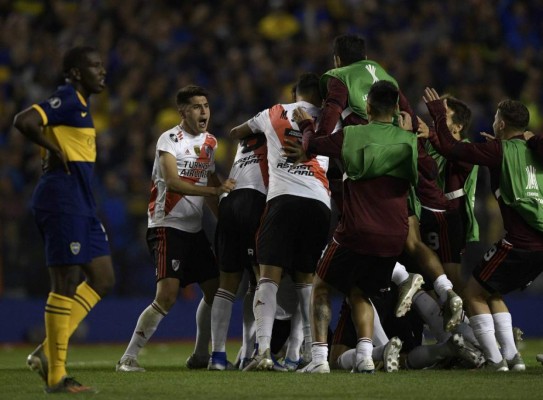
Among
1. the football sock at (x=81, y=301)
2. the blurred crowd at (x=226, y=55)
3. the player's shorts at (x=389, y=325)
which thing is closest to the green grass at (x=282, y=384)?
the football sock at (x=81, y=301)

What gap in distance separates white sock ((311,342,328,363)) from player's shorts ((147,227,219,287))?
1637 mm

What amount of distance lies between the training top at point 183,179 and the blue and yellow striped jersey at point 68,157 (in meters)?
2.10

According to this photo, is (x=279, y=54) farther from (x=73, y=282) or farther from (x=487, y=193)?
(x=73, y=282)

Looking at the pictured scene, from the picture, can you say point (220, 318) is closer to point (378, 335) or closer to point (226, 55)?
point (378, 335)

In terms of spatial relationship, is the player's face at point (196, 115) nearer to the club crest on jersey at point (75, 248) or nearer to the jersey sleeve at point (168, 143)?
the jersey sleeve at point (168, 143)

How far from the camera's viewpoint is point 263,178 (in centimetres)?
1018

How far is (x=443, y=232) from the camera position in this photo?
10320mm

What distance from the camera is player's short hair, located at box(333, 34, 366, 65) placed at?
32.2 ft

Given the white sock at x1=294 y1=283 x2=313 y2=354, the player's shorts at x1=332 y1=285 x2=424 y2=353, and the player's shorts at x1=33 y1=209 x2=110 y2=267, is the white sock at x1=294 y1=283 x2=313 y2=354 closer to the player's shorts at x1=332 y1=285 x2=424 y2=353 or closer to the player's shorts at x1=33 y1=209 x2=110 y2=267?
the player's shorts at x1=332 y1=285 x2=424 y2=353

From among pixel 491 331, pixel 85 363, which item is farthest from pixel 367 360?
pixel 85 363

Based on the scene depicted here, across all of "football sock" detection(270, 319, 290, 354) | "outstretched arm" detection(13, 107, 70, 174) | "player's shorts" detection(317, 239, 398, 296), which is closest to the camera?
"outstretched arm" detection(13, 107, 70, 174)

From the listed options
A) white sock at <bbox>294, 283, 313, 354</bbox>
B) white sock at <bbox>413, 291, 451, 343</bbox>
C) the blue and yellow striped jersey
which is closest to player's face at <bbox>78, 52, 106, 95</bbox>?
the blue and yellow striped jersey

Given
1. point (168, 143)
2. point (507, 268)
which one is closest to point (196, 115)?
point (168, 143)

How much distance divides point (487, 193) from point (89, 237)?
8759 millimetres
